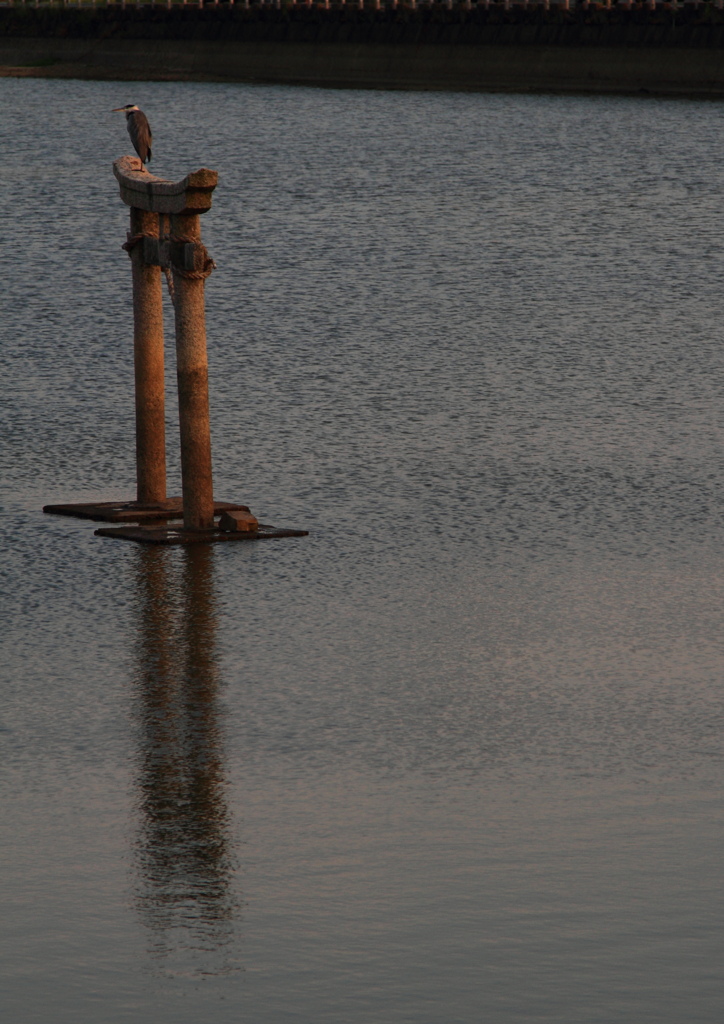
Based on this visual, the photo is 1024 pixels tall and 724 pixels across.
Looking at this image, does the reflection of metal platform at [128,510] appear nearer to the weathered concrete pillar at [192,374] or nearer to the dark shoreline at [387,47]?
the weathered concrete pillar at [192,374]

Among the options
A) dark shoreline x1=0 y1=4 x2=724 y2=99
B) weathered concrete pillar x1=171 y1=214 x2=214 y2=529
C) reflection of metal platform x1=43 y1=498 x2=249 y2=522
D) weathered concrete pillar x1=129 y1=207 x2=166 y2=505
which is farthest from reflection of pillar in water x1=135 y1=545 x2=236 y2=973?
dark shoreline x1=0 y1=4 x2=724 y2=99

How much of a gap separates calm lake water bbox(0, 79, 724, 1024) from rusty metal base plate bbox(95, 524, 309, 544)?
5.8 inches

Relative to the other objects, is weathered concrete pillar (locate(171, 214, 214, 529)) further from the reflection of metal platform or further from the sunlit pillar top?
the reflection of metal platform

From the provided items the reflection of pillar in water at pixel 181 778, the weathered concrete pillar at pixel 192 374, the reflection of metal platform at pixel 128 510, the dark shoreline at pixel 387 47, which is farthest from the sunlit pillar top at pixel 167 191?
the dark shoreline at pixel 387 47

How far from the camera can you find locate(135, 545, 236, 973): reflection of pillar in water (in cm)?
693

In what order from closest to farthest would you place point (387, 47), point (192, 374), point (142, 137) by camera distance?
1. point (192, 374)
2. point (142, 137)
3. point (387, 47)

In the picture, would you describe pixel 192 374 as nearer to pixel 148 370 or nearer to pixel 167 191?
pixel 148 370

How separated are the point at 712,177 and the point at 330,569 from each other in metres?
34.8

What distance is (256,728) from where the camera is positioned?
926 centimetres

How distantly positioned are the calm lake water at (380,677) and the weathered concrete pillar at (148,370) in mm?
748

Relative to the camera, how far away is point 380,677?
10.2m

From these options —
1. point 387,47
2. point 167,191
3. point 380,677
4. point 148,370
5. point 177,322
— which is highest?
point 167,191

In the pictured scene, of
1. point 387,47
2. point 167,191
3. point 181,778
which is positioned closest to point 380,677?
point 181,778

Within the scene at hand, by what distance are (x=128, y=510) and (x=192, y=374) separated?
1.16m
